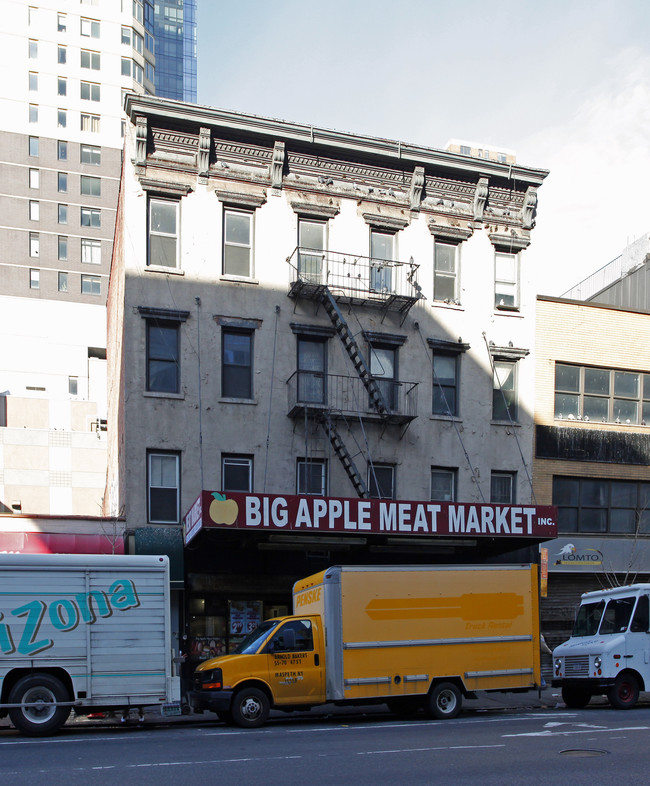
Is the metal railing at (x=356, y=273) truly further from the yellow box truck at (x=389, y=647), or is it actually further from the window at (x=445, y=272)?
the yellow box truck at (x=389, y=647)

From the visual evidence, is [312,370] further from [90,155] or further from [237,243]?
[90,155]

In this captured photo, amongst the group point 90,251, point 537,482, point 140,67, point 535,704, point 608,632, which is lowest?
point 535,704

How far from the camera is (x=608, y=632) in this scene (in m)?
20.1

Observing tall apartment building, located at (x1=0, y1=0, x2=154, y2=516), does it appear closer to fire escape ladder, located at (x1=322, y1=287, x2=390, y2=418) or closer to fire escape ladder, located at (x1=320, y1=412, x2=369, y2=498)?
fire escape ladder, located at (x1=322, y1=287, x2=390, y2=418)

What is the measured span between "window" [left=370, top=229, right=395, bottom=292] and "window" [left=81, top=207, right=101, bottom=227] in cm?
6271

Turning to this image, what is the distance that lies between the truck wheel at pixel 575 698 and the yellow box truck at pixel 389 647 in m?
2.13

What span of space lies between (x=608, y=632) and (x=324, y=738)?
328 inches

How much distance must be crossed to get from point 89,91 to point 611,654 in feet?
268

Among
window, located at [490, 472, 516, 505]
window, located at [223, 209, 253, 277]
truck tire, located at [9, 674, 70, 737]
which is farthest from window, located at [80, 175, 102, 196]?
truck tire, located at [9, 674, 70, 737]

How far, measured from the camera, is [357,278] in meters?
27.3

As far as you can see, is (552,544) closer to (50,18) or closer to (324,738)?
(324,738)

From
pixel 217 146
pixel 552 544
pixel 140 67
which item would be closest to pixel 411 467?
pixel 552 544

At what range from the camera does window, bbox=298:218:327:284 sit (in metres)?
27.1

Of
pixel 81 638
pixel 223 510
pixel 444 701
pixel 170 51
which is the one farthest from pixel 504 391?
pixel 170 51
